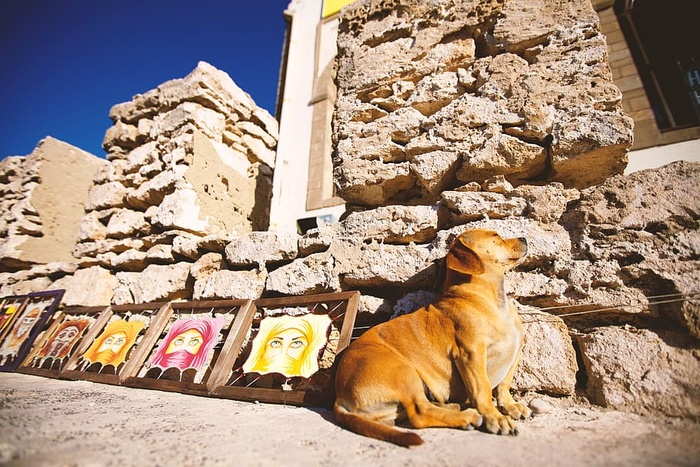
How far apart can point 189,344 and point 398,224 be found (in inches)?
77.8

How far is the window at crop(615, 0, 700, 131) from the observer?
4.55 meters

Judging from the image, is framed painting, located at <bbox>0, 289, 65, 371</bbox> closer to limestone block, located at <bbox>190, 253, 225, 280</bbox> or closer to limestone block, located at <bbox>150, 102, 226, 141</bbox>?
limestone block, located at <bbox>190, 253, 225, 280</bbox>

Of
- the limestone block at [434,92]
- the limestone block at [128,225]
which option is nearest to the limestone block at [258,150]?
the limestone block at [128,225]

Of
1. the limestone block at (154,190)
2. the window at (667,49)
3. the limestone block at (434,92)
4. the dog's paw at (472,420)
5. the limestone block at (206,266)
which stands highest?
the window at (667,49)

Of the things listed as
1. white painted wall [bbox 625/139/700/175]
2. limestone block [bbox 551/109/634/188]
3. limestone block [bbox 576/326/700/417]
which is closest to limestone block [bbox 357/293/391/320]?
limestone block [bbox 576/326/700/417]

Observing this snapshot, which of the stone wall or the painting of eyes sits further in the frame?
the painting of eyes

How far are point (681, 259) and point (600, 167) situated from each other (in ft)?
2.49

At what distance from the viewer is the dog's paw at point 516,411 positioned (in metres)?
1.49

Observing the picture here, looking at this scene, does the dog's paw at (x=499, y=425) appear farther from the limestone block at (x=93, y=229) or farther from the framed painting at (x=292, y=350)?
the limestone block at (x=93, y=229)

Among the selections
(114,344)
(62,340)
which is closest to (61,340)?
(62,340)

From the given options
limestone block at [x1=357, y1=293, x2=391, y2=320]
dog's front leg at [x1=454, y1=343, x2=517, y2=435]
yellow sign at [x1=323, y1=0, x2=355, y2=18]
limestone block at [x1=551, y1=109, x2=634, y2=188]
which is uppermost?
yellow sign at [x1=323, y1=0, x2=355, y2=18]

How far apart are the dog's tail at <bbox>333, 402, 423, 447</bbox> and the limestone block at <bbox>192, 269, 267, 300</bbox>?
4.74 ft

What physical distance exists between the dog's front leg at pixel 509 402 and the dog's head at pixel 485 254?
0.51 metres

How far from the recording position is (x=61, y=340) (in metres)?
3.18
